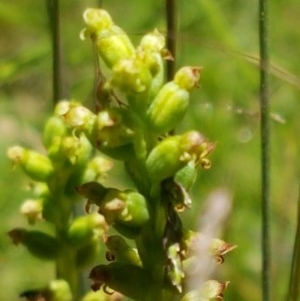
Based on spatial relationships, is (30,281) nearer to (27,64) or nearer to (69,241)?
(27,64)

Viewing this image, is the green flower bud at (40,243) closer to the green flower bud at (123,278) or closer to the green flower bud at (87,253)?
the green flower bud at (87,253)

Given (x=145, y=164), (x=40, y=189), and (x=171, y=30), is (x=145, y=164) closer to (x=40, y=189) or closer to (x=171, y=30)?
(x=40, y=189)

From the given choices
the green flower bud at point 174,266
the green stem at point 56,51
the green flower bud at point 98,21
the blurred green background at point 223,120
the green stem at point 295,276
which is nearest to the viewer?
the green flower bud at point 174,266

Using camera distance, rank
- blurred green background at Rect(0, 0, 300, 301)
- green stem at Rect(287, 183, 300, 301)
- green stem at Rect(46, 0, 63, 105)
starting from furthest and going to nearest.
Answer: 1. blurred green background at Rect(0, 0, 300, 301)
2. green stem at Rect(46, 0, 63, 105)
3. green stem at Rect(287, 183, 300, 301)

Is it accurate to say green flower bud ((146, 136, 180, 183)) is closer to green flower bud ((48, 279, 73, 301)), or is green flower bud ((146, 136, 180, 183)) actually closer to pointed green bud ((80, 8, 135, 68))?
pointed green bud ((80, 8, 135, 68))

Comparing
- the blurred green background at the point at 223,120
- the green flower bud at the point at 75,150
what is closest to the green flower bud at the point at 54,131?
the green flower bud at the point at 75,150

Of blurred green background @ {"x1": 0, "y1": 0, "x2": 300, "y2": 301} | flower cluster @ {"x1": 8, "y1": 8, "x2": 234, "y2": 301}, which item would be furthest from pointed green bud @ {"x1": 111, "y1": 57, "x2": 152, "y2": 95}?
blurred green background @ {"x1": 0, "y1": 0, "x2": 300, "y2": 301}

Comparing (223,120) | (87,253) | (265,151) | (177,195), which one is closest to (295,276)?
(265,151)
